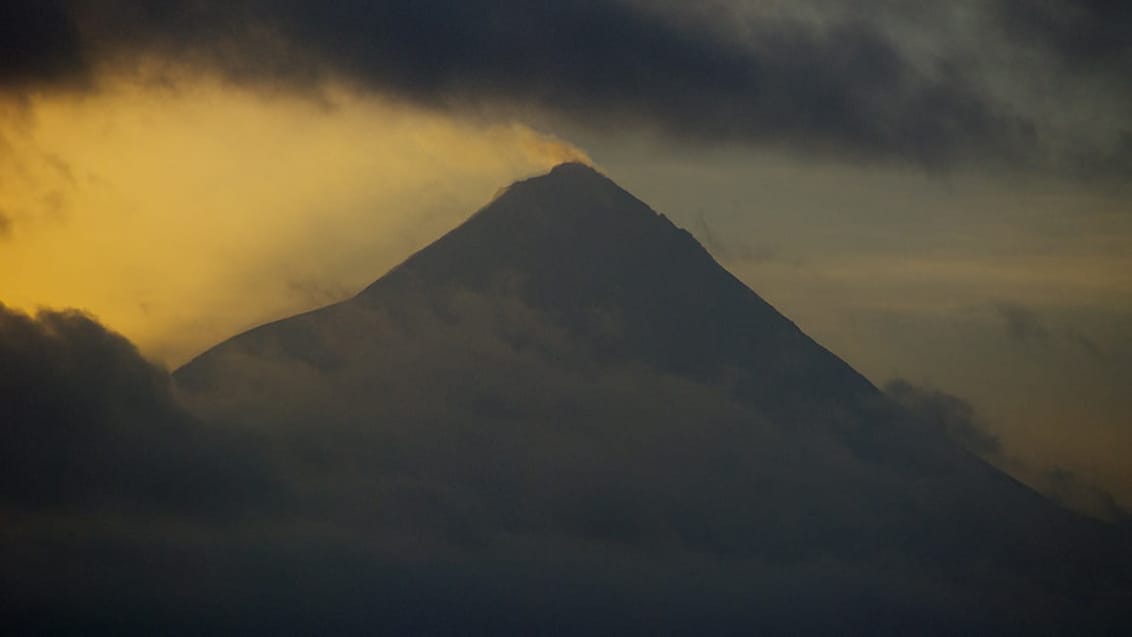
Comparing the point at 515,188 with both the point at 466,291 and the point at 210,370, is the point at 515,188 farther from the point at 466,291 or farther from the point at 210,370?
the point at 210,370

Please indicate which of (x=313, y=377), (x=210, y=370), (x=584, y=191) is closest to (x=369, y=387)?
(x=313, y=377)

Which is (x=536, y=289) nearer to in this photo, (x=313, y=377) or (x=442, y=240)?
(x=442, y=240)

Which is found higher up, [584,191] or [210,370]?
[584,191]

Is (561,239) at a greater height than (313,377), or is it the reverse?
(561,239)

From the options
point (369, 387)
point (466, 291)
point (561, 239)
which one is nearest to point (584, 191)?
point (561, 239)

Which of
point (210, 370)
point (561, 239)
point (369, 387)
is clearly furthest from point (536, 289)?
point (210, 370)

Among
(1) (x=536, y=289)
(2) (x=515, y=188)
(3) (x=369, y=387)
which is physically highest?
(2) (x=515, y=188)

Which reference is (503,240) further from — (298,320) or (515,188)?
(298,320)
